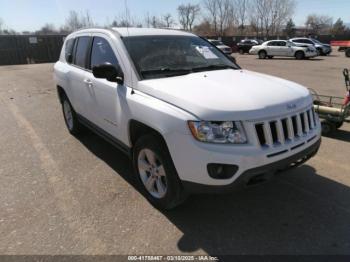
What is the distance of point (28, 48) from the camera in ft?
108

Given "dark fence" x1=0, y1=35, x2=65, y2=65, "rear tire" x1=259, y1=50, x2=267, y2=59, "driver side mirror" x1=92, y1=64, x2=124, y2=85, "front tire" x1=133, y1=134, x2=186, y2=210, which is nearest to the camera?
"front tire" x1=133, y1=134, x2=186, y2=210

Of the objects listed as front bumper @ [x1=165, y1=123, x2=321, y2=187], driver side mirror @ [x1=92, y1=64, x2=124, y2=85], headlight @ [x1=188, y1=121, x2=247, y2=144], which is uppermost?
driver side mirror @ [x1=92, y1=64, x2=124, y2=85]

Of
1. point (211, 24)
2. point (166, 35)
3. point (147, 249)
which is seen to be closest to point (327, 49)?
point (166, 35)

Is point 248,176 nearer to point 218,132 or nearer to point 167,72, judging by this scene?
point 218,132

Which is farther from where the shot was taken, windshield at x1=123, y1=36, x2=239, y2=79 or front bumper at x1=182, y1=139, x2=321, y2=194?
windshield at x1=123, y1=36, x2=239, y2=79

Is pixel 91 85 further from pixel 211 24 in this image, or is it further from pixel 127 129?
pixel 211 24

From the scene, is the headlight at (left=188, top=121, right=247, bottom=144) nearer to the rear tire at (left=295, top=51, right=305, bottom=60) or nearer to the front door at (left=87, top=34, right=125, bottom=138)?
the front door at (left=87, top=34, right=125, bottom=138)

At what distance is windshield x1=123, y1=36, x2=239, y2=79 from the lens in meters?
3.77

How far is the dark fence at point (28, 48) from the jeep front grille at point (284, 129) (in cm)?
Answer: 3342

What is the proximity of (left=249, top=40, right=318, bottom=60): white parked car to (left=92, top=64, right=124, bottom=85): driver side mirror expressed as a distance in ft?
80.9

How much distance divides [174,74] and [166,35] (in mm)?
969

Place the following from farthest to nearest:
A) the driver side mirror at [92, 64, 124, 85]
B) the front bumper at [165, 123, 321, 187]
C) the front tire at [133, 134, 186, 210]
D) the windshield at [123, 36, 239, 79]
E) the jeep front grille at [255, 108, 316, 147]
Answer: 1. the windshield at [123, 36, 239, 79]
2. the driver side mirror at [92, 64, 124, 85]
3. the front tire at [133, 134, 186, 210]
4. the jeep front grille at [255, 108, 316, 147]
5. the front bumper at [165, 123, 321, 187]

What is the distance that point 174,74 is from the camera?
12.3ft

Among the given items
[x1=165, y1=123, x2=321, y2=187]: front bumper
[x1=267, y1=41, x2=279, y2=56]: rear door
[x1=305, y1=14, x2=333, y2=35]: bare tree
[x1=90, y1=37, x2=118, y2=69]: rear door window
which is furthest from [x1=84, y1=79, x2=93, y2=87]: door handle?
[x1=305, y1=14, x2=333, y2=35]: bare tree
